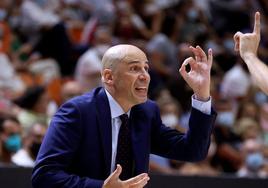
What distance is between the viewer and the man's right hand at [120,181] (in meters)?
3.84

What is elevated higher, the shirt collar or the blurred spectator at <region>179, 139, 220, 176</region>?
the shirt collar

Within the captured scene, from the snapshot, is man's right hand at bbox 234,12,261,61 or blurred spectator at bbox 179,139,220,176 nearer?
man's right hand at bbox 234,12,261,61

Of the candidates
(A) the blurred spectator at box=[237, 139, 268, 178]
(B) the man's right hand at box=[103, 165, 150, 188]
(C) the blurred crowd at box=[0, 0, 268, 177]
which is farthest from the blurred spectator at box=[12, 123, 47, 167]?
(B) the man's right hand at box=[103, 165, 150, 188]

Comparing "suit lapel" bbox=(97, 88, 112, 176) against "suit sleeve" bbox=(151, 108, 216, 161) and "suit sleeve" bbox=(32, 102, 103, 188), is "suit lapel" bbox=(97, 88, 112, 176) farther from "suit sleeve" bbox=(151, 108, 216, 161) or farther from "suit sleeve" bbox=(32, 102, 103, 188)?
"suit sleeve" bbox=(151, 108, 216, 161)

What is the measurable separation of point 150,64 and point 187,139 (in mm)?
5865

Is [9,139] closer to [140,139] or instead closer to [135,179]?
[140,139]

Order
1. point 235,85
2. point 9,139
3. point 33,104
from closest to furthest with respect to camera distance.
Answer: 1. point 9,139
2. point 33,104
3. point 235,85

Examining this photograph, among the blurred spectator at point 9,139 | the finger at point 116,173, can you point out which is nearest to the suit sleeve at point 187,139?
the finger at point 116,173

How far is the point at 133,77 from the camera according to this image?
4172mm

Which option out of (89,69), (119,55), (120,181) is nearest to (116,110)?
(119,55)

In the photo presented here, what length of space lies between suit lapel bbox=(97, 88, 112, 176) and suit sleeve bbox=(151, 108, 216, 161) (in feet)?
1.02

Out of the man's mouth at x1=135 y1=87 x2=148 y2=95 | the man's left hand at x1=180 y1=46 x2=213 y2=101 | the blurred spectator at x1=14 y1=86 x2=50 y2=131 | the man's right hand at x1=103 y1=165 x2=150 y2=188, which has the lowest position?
the blurred spectator at x1=14 y1=86 x2=50 y2=131

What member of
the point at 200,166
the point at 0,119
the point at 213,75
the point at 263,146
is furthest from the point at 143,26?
the point at 0,119

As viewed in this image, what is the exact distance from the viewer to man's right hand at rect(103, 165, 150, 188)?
12.6 feet
